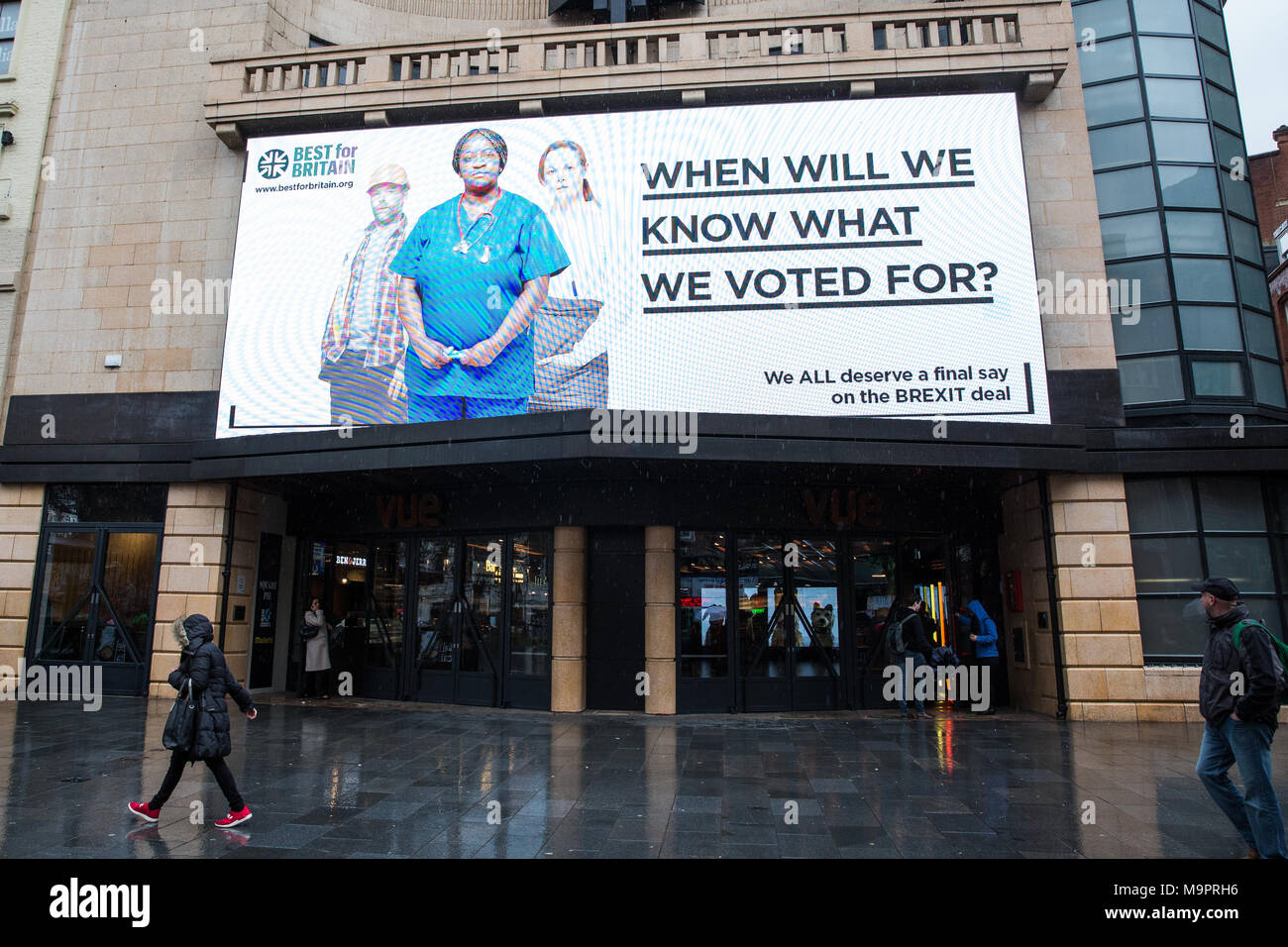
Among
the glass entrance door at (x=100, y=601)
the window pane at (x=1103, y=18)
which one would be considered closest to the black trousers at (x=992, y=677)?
the window pane at (x=1103, y=18)

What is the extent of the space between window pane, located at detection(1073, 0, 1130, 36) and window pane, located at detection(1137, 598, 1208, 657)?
10340 millimetres

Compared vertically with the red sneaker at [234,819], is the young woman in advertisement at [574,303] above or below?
above

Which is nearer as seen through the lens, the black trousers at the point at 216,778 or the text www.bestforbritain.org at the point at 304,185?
the black trousers at the point at 216,778

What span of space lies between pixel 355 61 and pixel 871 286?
417 inches

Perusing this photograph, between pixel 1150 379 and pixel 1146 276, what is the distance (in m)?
1.86

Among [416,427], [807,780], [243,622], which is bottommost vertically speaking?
[807,780]

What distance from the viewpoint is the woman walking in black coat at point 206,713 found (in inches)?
234

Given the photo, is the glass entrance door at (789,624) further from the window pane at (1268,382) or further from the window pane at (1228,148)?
the window pane at (1228,148)

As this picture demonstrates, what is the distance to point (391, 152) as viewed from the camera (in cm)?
1374

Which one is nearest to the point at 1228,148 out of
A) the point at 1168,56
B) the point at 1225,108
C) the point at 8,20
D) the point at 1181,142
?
the point at 1225,108

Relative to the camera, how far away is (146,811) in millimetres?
6156

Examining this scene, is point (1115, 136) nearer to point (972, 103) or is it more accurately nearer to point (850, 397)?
point (972, 103)

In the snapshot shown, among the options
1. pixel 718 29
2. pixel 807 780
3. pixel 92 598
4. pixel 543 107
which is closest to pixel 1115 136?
pixel 718 29

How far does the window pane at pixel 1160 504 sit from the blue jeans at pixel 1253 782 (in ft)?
24.9
